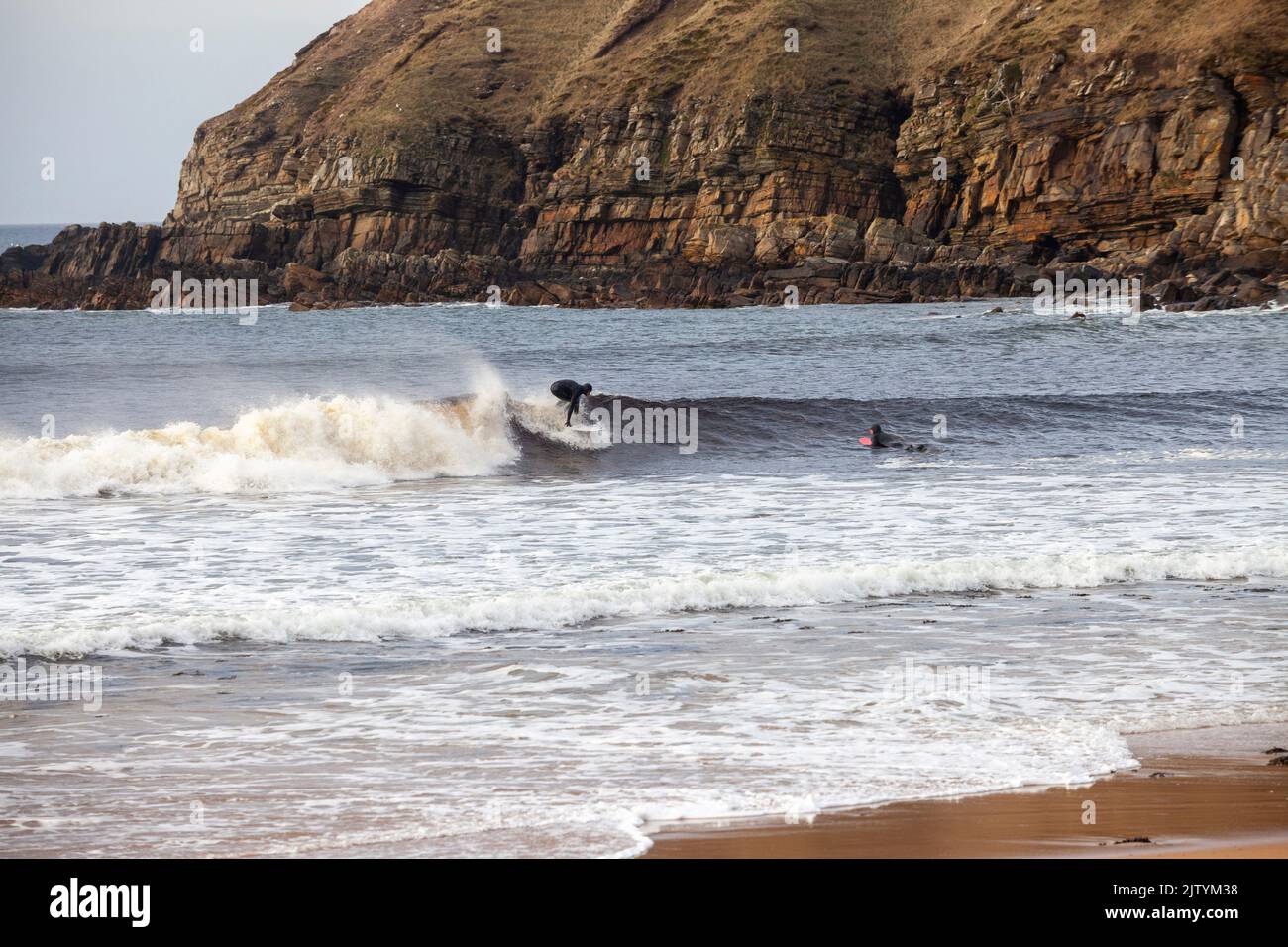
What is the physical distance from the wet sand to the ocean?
0.16 meters

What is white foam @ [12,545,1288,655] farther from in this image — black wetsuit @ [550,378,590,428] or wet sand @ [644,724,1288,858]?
black wetsuit @ [550,378,590,428]

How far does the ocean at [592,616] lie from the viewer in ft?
17.8

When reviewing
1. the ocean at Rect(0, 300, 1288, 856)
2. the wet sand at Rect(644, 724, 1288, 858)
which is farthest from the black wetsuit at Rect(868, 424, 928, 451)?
the wet sand at Rect(644, 724, 1288, 858)

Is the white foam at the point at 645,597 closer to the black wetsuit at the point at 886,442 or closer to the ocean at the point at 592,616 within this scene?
the ocean at the point at 592,616

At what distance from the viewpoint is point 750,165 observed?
93500mm

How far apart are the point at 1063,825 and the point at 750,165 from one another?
300 feet

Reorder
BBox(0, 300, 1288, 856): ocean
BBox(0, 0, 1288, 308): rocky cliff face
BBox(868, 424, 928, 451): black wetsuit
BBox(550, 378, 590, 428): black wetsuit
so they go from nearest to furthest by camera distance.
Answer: BBox(0, 300, 1288, 856): ocean, BBox(868, 424, 928, 451): black wetsuit, BBox(550, 378, 590, 428): black wetsuit, BBox(0, 0, 1288, 308): rocky cliff face

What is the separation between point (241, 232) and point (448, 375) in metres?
71.9

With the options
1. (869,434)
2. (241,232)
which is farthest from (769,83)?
(869,434)

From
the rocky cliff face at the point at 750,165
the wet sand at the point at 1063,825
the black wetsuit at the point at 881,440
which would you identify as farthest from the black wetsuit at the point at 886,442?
the rocky cliff face at the point at 750,165

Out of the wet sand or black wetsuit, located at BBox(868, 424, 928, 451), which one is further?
black wetsuit, located at BBox(868, 424, 928, 451)

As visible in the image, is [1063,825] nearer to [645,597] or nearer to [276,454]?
[645,597]

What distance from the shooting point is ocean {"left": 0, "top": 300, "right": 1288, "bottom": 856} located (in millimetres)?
5426
